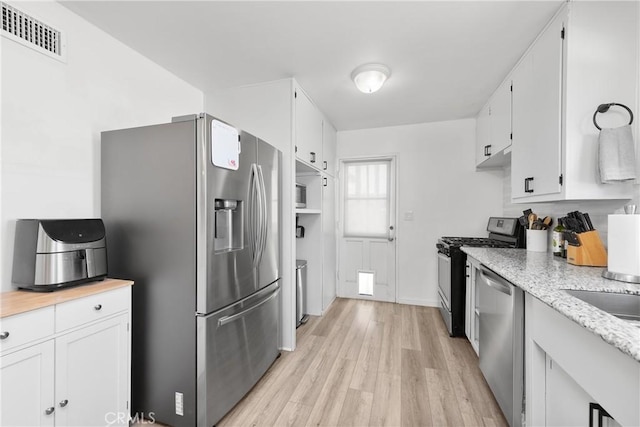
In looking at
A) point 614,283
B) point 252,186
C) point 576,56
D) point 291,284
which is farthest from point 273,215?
point 576,56

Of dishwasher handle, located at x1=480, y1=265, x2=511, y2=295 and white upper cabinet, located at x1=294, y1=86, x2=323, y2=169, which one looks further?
white upper cabinet, located at x1=294, y1=86, x2=323, y2=169

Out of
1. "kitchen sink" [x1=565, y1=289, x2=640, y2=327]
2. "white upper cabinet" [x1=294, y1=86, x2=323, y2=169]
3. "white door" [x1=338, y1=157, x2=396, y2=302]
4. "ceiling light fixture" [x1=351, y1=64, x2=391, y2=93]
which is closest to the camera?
"kitchen sink" [x1=565, y1=289, x2=640, y2=327]

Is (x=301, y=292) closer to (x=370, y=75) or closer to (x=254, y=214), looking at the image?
(x=254, y=214)

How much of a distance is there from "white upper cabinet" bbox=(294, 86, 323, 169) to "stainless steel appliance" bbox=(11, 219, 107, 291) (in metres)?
1.70

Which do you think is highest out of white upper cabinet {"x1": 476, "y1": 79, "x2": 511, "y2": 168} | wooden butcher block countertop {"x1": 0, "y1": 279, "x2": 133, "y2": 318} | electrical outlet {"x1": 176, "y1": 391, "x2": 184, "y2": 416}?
white upper cabinet {"x1": 476, "y1": 79, "x2": 511, "y2": 168}

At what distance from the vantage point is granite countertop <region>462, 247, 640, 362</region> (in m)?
0.73

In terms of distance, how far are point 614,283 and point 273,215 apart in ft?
6.56

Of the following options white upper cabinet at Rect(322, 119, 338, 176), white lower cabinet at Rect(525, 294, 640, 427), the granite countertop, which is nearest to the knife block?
the granite countertop

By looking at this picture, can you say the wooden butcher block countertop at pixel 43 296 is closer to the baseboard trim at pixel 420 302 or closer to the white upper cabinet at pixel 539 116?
the white upper cabinet at pixel 539 116

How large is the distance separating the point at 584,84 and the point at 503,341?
1.55m

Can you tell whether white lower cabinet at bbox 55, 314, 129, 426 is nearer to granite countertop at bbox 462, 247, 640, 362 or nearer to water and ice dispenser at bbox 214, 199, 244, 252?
water and ice dispenser at bbox 214, 199, 244, 252

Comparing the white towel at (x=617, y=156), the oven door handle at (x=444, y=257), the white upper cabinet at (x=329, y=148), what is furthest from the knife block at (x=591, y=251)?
the white upper cabinet at (x=329, y=148)

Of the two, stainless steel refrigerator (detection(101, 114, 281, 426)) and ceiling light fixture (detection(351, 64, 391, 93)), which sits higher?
ceiling light fixture (detection(351, 64, 391, 93))

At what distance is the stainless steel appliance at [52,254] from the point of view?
1.26m
